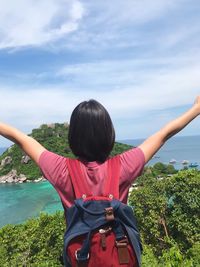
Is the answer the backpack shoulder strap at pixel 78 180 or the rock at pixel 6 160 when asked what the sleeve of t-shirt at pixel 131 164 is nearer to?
the backpack shoulder strap at pixel 78 180

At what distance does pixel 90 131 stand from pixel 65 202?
37cm

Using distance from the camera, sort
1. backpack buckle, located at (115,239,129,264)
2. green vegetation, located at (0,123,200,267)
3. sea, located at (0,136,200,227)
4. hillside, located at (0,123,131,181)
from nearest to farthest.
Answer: backpack buckle, located at (115,239,129,264)
green vegetation, located at (0,123,200,267)
sea, located at (0,136,200,227)
hillside, located at (0,123,131,181)

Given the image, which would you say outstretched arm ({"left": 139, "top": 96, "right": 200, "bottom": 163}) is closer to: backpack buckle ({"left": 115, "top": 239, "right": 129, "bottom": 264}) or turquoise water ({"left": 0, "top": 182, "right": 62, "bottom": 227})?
backpack buckle ({"left": 115, "top": 239, "right": 129, "bottom": 264})

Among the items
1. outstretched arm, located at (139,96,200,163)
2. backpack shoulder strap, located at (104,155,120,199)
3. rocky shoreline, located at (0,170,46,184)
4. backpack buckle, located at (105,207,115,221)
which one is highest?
outstretched arm, located at (139,96,200,163)

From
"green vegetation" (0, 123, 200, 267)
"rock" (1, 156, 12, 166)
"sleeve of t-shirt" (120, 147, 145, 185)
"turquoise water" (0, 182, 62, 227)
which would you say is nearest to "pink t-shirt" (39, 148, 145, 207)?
"sleeve of t-shirt" (120, 147, 145, 185)

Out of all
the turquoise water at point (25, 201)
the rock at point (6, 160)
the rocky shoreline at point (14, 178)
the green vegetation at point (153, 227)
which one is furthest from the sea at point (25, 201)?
the green vegetation at point (153, 227)

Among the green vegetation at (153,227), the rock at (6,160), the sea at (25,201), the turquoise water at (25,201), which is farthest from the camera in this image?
the rock at (6,160)

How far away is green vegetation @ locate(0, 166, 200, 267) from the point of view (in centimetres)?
1542

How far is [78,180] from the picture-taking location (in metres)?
1.79

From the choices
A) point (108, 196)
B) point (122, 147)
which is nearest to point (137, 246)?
point (108, 196)

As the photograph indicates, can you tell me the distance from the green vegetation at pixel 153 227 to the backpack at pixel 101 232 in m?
13.7

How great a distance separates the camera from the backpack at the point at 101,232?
5.50ft

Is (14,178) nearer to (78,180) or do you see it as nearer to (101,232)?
(78,180)

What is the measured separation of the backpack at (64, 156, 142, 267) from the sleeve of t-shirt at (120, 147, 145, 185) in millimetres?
79
